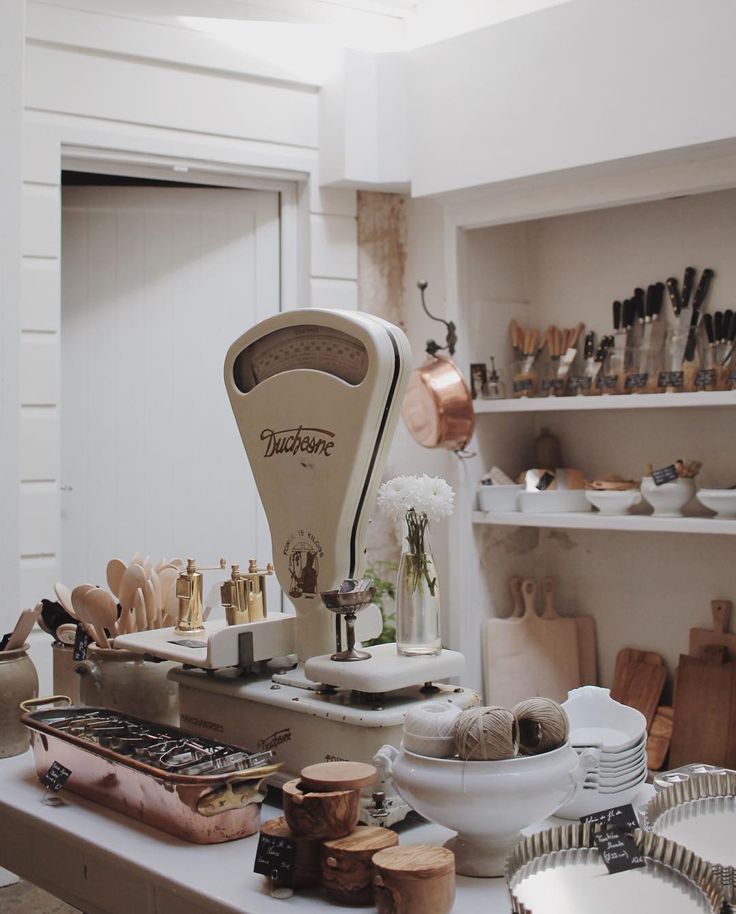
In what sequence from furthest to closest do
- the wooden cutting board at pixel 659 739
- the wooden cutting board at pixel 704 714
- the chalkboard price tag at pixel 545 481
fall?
the chalkboard price tag at pixel 545 481, the wooden cutting board at pixel 659 739, the wooden cutting board at pixel 704 714

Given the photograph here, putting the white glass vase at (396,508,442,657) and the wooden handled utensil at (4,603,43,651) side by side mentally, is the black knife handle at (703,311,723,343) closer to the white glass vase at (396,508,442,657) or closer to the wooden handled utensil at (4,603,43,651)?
the white glass vase at (396,508,442,657)

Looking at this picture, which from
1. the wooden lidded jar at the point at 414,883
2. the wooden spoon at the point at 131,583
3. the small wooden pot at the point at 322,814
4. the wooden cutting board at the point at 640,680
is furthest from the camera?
the wooden cutting board at the point at 640,680

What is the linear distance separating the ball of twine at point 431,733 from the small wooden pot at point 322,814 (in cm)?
9

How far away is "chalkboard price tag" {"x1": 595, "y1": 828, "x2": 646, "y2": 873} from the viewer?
1054mm

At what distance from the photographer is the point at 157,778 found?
1311 millimetres

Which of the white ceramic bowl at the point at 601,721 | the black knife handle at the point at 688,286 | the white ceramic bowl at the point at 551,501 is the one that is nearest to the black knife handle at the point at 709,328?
the black knife handle at the point at 688,286

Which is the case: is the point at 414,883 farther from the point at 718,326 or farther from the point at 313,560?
the point at 718,326

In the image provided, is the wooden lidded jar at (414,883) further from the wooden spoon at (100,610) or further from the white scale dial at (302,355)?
the wooden spoon at (100,610)

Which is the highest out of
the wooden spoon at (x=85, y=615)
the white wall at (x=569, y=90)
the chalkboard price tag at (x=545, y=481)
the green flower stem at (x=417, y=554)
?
the white wall at (x=569, y=90)

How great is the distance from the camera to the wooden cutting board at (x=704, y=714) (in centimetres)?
312

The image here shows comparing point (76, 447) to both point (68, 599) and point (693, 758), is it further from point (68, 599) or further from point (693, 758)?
point (693, 758)

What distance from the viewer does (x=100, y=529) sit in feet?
11.6

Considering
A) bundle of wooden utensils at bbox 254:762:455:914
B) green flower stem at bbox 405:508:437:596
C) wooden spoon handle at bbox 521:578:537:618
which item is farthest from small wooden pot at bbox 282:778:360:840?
wooden spoon handle at bbox 521:578:537:618

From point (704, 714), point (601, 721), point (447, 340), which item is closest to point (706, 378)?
point (447, 340)
